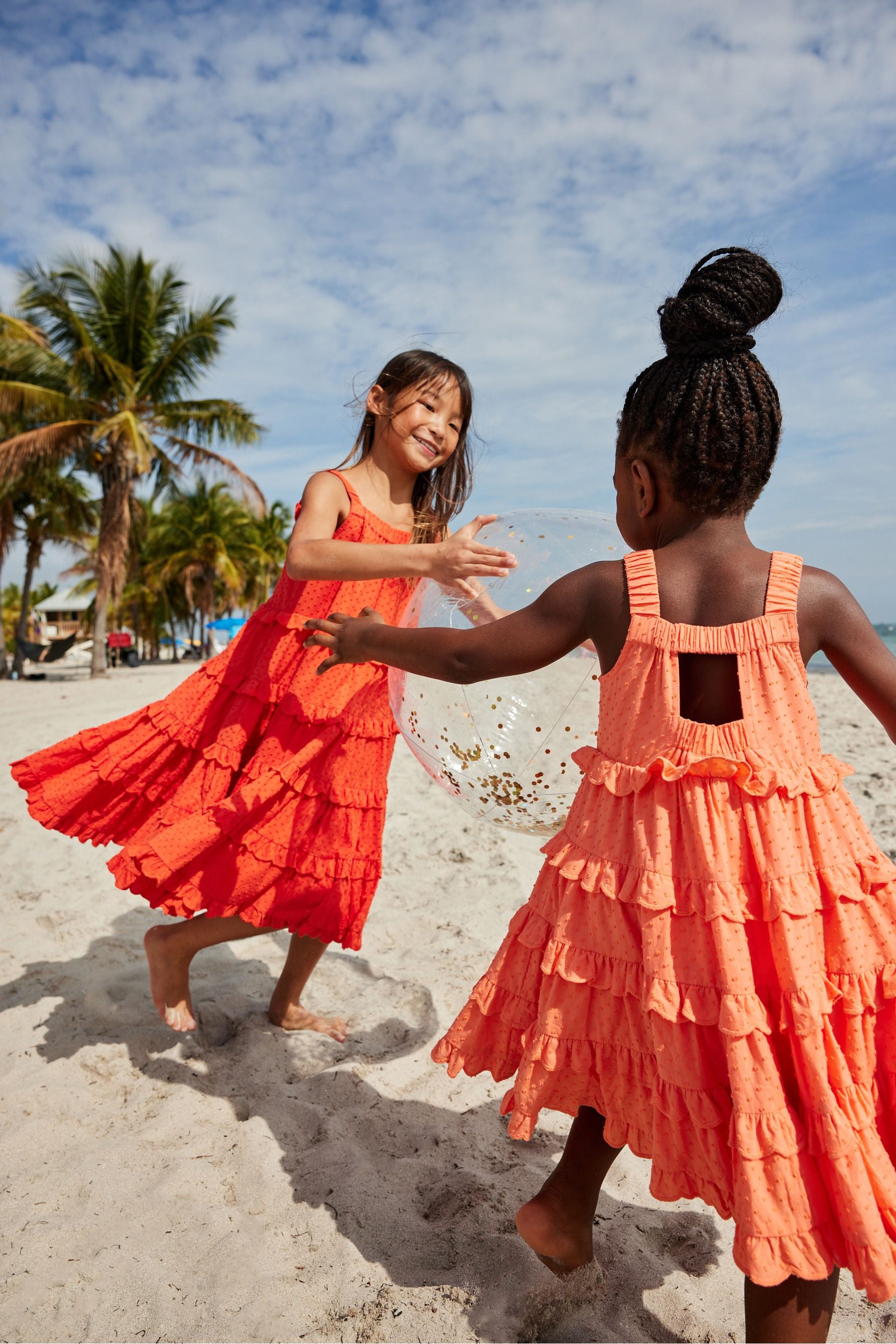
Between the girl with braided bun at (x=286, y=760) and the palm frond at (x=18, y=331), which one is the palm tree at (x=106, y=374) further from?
the girl with braided bun at (x=286, y=760)

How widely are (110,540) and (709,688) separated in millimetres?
19701

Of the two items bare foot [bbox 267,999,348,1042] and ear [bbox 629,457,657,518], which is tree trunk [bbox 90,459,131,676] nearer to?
bare foot [bbox 267,999,348,1042]

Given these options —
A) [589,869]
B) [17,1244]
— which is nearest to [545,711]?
[589,869]

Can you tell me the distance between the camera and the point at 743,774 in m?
1.49

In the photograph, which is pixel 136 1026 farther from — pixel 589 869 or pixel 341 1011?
pixel 589 869

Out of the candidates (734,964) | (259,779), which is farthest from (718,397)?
(259,779)

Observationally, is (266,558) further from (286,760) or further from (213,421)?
(286,760)

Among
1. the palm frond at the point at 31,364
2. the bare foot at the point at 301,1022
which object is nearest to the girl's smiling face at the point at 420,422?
the bare foot at the point at 301,1022

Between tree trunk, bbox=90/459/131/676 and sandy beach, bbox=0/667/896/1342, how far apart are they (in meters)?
16.8

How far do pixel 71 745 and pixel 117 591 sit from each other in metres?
18.6

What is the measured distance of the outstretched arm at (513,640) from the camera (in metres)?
1.63

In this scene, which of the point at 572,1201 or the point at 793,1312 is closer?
the point at 793,1312

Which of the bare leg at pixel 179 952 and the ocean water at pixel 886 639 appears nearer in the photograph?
the bare leg at pixel 179 952

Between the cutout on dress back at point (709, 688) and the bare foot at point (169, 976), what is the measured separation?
6.01 feet
